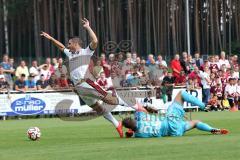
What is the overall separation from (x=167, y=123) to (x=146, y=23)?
48288mm

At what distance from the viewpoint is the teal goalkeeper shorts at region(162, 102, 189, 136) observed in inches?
616

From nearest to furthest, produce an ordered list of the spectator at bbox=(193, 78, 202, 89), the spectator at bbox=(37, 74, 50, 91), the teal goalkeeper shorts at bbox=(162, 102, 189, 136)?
the teal goalkeeper shorts at bbox=(162, 102, 189, 136)
the spectator at bbox=(37, 74, 50, 91)
the spectator at bbox=(193, 78, 202, 89)

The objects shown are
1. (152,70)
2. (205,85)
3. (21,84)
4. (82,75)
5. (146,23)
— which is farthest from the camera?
(146,23)

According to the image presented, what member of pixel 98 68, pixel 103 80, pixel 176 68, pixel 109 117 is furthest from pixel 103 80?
pixel 109 117

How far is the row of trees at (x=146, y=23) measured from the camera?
62.6 metres

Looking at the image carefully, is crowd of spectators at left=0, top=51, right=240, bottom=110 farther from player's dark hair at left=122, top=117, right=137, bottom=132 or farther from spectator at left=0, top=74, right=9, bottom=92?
player's dark hair at left=122, top=117, right=137, bottom=132

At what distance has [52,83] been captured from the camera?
29.4 m

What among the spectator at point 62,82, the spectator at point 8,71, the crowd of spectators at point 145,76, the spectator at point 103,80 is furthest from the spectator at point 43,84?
the spectator at point 103,80

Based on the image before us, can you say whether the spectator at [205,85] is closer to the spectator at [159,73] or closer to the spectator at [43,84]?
the spectator at [159,73]

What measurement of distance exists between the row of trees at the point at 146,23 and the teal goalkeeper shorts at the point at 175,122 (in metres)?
44.3

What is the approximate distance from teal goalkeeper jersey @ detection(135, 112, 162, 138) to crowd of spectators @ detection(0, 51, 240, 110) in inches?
527

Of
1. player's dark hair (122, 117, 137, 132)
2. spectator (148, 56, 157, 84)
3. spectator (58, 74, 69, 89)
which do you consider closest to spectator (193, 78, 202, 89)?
spectator (148, 56, 157, 84)

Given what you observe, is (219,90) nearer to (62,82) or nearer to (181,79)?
(181,79)

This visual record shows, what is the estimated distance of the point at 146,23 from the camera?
63656 millimetres
